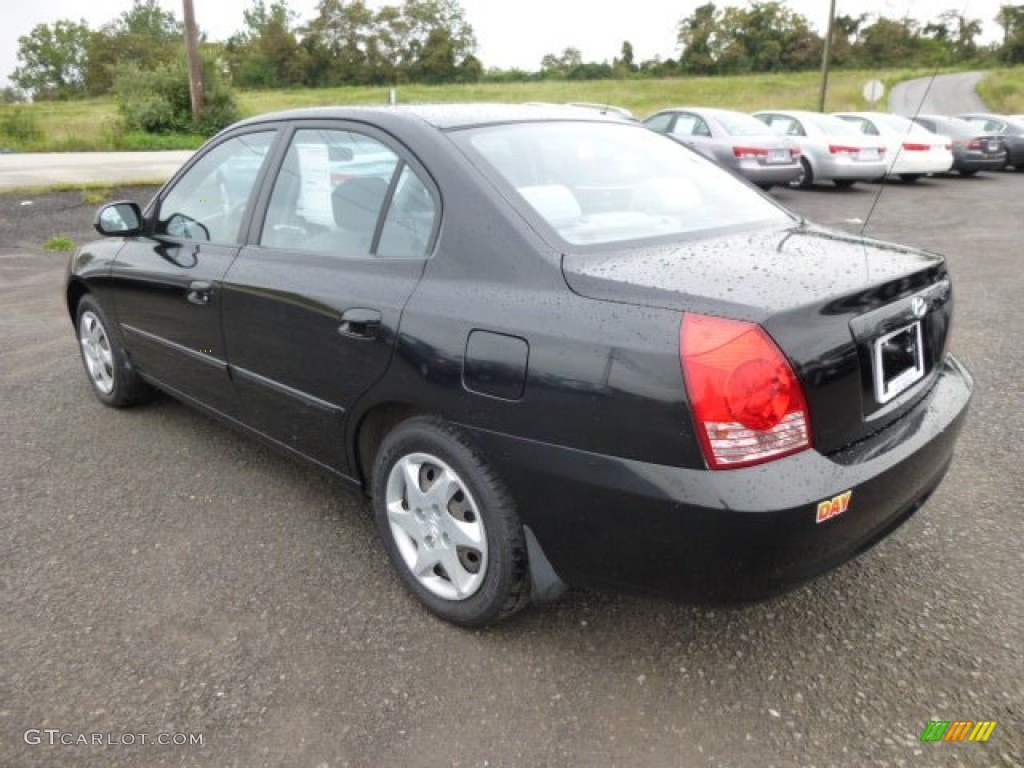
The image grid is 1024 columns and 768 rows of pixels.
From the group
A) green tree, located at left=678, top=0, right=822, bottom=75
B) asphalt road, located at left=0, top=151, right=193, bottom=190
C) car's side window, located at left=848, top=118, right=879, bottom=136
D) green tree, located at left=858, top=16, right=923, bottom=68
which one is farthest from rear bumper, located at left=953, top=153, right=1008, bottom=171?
green tree, located at left=678, top=0, right=822, bottom=75

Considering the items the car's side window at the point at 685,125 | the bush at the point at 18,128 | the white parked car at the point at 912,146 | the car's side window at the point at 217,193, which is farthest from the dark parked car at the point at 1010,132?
the bush at the point at 18,128

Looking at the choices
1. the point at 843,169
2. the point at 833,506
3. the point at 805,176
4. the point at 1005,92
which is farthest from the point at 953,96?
the point at 833,506

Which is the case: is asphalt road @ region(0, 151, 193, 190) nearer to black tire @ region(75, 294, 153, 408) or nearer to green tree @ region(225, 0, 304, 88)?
black tire @ region(75, 294, 153, 408)

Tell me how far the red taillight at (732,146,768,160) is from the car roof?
11191 millimetres

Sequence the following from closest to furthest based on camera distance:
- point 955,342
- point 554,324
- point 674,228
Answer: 1. point 554,324
2. point 674,228
3. point 955,342

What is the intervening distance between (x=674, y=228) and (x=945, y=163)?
54.9 feet

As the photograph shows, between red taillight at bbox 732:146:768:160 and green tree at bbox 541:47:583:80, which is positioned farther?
green tree at bbox 541:47:583:80

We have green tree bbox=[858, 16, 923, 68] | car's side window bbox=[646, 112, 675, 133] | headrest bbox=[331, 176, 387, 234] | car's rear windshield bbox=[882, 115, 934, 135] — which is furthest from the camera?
car's rear windshield bbox=[882, 115, 934, 135]

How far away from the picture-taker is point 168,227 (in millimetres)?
3752

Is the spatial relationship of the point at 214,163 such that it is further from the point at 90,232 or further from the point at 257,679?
the point at 90,232

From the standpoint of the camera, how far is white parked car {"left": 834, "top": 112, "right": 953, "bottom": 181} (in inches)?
624

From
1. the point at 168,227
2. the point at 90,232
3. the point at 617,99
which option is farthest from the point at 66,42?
the point at 168,227

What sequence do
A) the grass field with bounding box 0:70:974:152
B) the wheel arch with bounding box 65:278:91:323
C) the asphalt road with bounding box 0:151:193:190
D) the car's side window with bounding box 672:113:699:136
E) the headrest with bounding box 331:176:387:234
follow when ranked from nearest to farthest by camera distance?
→ the headrest with bounding box 331:176:387:234 < the wheel arch with bounding box 65:278:91:323 < the asphalt road with bounding box 0:151:193:190 < the car's side window with bounding box 672:113:699:136 < the grass field with bounding box 0:70:974:152

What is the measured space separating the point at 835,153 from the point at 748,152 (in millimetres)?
2034
